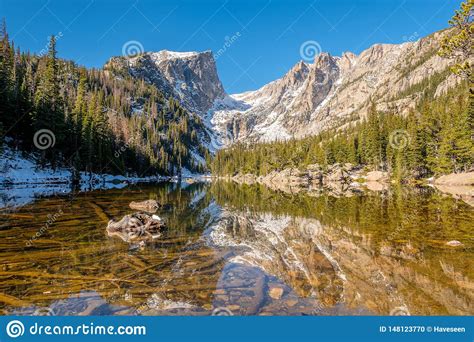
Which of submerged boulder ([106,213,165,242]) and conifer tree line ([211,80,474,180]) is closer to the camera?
submerged boulder ([106,213,165,242])

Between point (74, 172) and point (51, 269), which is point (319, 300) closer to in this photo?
point (51, 269)

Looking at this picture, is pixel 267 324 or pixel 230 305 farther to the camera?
pixel 230 305

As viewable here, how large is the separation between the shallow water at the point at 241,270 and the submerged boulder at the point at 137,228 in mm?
800

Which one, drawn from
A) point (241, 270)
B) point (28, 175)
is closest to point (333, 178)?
point (28, 175)

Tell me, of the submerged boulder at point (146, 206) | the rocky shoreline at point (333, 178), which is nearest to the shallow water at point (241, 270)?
the submerged boulder at point (146, 206)

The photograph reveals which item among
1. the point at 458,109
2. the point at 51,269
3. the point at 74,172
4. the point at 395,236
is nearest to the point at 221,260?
the point at 51,269

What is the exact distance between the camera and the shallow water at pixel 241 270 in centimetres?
876

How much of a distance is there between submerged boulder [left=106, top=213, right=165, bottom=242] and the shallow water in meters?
0.80

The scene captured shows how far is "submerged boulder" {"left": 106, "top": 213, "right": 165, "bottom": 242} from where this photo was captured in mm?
18172

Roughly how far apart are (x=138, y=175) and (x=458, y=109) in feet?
330

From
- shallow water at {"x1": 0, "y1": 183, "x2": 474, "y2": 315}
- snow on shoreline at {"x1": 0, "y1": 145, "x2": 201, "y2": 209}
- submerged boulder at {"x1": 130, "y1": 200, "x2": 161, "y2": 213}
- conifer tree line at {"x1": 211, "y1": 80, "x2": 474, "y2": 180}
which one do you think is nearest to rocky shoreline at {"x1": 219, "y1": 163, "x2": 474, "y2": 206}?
conifer tree line at {"x1": 211, "y1": 80, "x2": 474, "y2": 180}

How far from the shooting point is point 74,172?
217 feet

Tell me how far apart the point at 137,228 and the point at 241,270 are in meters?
9.18

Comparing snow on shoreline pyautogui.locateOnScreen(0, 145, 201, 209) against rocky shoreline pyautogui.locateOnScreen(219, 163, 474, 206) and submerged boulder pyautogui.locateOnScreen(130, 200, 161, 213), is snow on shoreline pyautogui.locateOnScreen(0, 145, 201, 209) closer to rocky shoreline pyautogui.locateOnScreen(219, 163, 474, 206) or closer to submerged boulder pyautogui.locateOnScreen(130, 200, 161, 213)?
submerged boulder pyautogui.locateOnScreen(130, 200, 161, 213)
